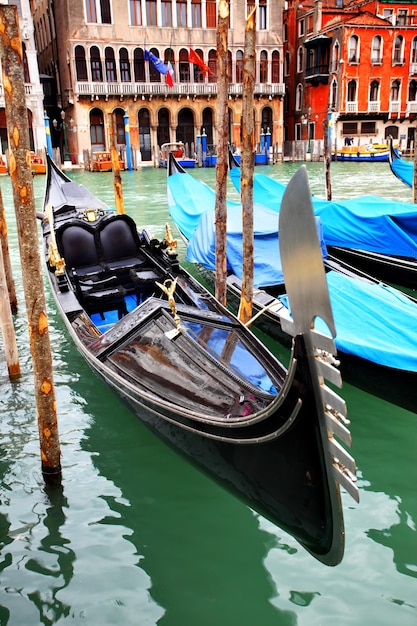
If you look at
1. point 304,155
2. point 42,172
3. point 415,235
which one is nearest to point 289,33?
point 304,155

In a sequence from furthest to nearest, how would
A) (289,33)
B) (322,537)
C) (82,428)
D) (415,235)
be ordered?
(289,33), (415,235), (82,428), (322,537)

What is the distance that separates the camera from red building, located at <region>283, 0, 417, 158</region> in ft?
63.9

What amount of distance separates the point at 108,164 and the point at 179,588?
1613 cm

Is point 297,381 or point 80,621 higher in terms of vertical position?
point 297,381

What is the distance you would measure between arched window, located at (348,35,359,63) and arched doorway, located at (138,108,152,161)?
24.6 feet

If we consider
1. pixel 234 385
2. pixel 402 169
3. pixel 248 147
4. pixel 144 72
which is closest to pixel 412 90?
pixel 144 72

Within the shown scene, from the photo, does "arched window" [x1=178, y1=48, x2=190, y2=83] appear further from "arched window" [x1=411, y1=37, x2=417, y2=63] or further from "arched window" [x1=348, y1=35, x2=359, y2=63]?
"arched window" [x1=411, y1=37, x2=417, y2=63]

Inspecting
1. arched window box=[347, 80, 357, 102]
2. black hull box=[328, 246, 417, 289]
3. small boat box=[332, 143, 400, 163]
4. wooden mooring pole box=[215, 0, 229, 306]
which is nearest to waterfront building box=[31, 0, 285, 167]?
arched window box=[347, 80, 357, 102]

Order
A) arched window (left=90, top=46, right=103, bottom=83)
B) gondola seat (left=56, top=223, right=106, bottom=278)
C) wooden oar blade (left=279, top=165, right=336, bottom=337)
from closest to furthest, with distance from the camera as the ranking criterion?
wooden oar blade (left=279, top=165, right=336, bottom=337)
gondola seat (left=56, top=223, right=106, bottom=278)
arched window (left=90, top=46, right=103, bottom=83)

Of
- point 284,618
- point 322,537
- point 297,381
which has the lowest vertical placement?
point 284,618

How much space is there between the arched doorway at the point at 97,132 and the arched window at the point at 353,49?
9.05m

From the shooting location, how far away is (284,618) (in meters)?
1.63

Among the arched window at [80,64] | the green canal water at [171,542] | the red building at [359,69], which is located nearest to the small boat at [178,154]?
the arched window at [80,64]

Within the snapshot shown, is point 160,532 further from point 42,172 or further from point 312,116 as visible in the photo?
point 312,116
